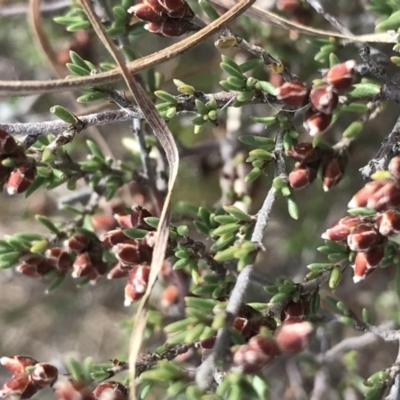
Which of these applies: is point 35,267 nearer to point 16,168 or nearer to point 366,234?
point 16,168

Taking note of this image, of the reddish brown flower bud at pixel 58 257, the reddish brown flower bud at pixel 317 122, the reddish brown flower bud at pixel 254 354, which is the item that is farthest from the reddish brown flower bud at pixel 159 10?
the reddish brown flower bud at pixel 254 354

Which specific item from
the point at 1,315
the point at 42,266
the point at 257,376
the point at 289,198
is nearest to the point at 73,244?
the point at 42,266

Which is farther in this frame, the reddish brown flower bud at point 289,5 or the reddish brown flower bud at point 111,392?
the reddish brown flower bud at point 289,5

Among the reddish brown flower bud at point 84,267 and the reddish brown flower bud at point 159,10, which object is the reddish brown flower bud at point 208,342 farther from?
the reddish brown flower bud at point 159,10

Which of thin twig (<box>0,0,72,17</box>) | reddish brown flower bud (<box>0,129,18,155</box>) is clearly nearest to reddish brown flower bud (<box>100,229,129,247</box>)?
reddish brown flower bud (<box>0,129,18,155</box>)

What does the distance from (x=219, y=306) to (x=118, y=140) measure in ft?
8.18

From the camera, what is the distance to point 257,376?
1.21 metres

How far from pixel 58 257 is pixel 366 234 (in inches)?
39.8

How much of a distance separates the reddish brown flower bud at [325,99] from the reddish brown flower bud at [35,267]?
104 cm

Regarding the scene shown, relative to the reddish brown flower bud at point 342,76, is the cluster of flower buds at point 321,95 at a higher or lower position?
lower

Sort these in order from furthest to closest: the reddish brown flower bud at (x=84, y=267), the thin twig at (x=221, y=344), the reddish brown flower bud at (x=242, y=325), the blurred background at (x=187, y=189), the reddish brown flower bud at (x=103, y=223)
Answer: the blurred background at (x=187, y=189)
the reddish brown flower bud at (x=103, y=223)
the reddish brown flower bud at (x=84, y=267)
the reddish brown flower bud at (x=242, y=325)
the thin twig at (x=221, y=344)

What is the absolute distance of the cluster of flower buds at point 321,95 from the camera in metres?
1.35

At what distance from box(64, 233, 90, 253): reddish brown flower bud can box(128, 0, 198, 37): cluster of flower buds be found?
0.73 m

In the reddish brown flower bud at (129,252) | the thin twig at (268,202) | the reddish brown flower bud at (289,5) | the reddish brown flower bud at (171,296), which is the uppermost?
the reddish brown flower bud at (289,5)
